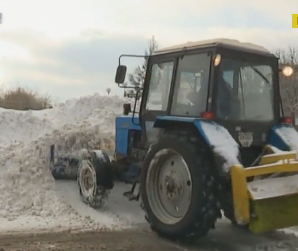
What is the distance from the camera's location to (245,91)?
616 centimetres

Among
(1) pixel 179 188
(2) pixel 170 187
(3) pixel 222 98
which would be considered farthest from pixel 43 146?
(3) pixel 222 98

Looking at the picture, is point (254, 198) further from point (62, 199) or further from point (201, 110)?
point (62, 199)

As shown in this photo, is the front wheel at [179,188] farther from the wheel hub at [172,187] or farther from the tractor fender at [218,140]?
the tractor fender at [218,140]

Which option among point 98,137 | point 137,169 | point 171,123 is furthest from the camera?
point 98,137

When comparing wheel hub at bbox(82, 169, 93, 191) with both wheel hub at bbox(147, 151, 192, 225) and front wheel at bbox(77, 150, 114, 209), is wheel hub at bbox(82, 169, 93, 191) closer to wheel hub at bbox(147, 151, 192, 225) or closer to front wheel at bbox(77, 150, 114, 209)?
front wheel at bbox(77, 150, 114, 209)

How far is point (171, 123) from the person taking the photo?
619cm

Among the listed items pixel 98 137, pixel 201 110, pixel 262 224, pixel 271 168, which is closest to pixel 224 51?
pixel 201 110

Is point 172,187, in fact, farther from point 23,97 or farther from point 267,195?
point 23,97

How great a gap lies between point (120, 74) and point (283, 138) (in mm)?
2507

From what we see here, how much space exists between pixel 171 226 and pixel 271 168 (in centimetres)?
141

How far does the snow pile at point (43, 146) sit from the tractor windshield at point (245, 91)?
239cm

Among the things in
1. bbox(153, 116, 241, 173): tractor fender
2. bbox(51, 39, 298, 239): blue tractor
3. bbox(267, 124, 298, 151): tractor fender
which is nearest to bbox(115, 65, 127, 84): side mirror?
bbox(51, 39, 298, 239): blue tractor

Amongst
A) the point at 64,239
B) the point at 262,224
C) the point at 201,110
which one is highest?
the point at 201,110

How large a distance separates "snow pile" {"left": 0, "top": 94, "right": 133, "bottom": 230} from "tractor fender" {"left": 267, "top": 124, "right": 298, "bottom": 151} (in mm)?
2533
